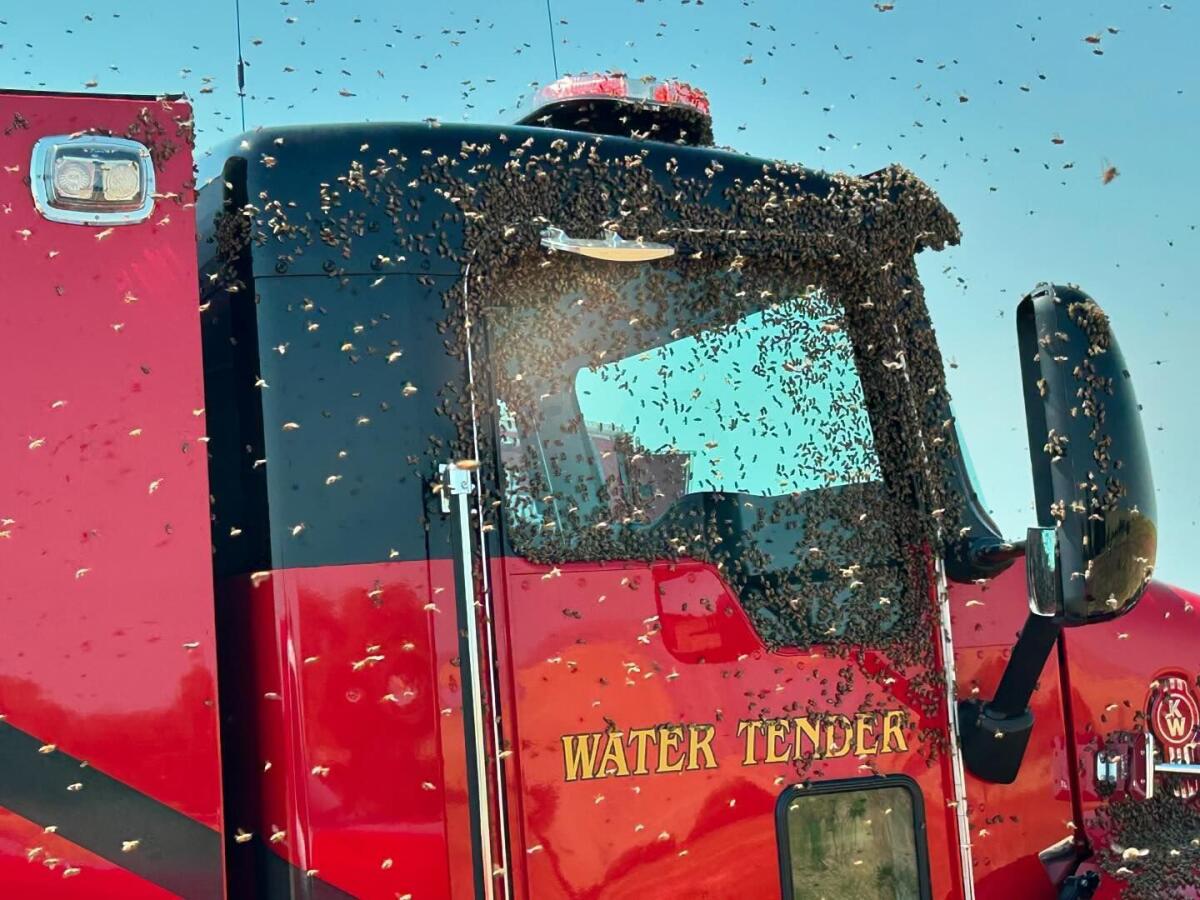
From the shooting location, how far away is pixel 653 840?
129 inches

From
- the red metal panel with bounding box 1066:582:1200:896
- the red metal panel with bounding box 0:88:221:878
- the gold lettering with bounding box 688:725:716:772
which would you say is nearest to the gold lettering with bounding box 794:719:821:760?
the gold lettering with bounding box 688:725:716:772

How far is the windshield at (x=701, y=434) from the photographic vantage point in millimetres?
3381

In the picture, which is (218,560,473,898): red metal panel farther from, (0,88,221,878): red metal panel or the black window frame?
the black window frame

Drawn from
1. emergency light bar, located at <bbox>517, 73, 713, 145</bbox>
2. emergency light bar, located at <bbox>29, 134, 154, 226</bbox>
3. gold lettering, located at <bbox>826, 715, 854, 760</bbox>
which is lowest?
gold lettering, located at <bbox>826, 715, 854, 760</bbox>

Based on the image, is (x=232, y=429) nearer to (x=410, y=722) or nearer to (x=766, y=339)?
(x=410, y=722)

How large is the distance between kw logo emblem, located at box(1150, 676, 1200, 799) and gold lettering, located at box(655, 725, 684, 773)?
1.42 m

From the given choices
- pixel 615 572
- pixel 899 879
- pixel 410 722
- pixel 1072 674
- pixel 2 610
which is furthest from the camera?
pixel 1072 674

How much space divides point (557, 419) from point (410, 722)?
772mm

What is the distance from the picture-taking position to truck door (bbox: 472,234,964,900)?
128 inches

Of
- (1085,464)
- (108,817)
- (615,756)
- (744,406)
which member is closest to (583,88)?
Answer: (744,406)

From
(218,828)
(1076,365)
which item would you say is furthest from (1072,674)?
(218,828)

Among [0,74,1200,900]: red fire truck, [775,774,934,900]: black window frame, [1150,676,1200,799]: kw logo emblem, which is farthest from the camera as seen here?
[1150,676,1200,799]: kw logo emblem

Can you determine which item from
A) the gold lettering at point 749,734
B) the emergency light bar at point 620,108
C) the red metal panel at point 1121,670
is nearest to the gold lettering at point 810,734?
the gold lettering at point 749,734

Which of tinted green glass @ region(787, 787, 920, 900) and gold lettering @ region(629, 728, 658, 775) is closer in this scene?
gold lettering @ region(629, 728, 658, 775)
